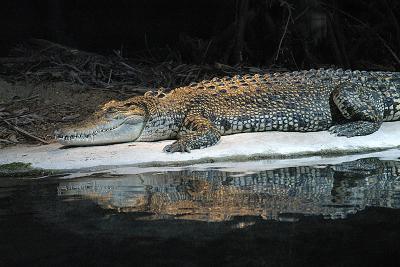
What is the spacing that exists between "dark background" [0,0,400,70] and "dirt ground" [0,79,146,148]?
221cm

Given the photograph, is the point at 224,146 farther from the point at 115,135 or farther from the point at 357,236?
the point at 357,236

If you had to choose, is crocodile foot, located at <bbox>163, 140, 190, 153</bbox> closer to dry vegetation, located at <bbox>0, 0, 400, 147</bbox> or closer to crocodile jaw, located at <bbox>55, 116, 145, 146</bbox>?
crocodile jaw, located at <bbox>55, 116, 145, 146</bbox>

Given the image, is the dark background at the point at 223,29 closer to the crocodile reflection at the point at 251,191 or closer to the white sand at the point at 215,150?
the white sand at the point at 215,150

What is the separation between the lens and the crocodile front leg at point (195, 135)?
5805mm

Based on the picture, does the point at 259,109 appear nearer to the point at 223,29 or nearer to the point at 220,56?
the point at 220,56

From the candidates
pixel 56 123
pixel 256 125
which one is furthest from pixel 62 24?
pixel 256 125

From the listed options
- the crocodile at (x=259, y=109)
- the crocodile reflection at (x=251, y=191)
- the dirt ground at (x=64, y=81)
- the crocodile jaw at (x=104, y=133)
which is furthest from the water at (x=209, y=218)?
the dirt ground at (x=64, y=81)

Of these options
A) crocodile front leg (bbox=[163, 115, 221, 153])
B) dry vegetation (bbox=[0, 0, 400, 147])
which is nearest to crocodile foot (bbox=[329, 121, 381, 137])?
crocodile front leg (bbox=[163, 115, 221, 153])

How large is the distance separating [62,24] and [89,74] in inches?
90.1

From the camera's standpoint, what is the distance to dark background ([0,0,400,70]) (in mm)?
10414

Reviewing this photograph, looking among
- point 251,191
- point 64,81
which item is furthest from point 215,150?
point 64,81

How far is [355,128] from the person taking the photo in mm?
6301

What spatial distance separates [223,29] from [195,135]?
19.4 feet

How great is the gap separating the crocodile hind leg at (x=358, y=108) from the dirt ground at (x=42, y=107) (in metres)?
3.32
